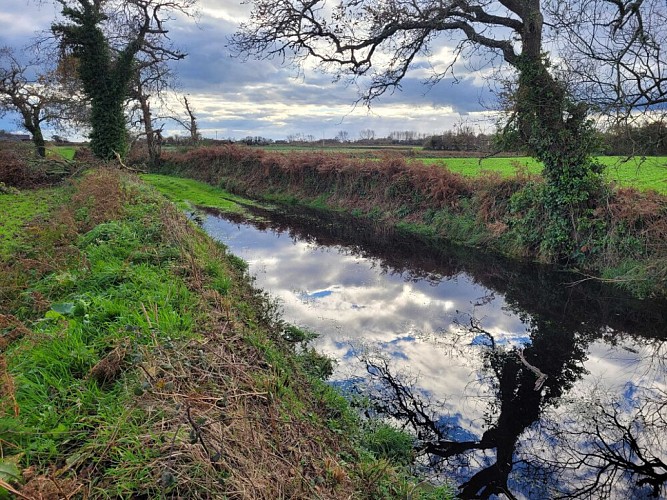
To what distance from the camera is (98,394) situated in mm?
3129

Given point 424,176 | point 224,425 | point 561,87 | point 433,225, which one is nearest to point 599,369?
point 224,425

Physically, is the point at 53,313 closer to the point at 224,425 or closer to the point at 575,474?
the point at 224,425

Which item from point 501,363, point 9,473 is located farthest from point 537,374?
point 9,473

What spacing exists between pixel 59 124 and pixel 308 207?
22020mm

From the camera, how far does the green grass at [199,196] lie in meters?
22.6

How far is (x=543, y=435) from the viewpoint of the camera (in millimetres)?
5211

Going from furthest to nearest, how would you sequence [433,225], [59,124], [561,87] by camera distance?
[59,124] < [433,225] < [561,87]

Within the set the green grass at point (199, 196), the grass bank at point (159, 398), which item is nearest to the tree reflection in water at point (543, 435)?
the grass bank at point (159, 398)

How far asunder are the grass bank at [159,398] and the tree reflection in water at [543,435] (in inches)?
25.5

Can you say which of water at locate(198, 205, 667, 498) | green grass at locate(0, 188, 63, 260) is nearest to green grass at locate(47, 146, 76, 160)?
green grass at locate(0, 188, 63, 260)

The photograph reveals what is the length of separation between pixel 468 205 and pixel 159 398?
1477cm

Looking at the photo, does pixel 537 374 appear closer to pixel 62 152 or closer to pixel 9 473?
pixel 9 473

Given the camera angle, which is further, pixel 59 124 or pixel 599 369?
pixel 59 124

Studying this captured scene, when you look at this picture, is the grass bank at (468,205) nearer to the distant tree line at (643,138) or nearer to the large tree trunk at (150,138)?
the distant tree line at (643,138)
